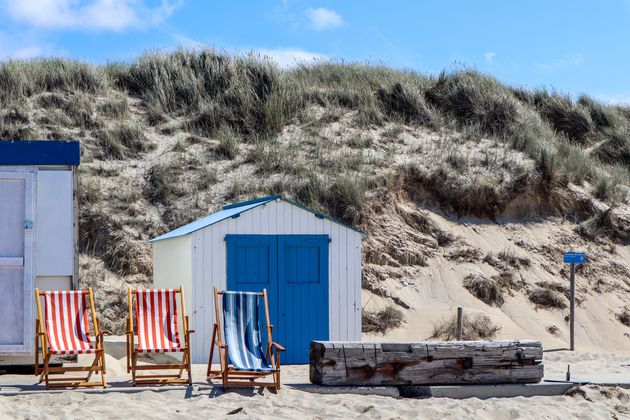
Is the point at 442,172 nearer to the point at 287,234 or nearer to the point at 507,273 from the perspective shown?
the point at 507,273

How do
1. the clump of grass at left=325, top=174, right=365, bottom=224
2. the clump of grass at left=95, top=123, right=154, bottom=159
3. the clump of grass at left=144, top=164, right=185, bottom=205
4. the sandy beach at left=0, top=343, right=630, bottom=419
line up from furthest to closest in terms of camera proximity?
1. the clump of grass at left=95, top=123, right=154, bottom=159
2. the clump of grass at left=144, top=164, right=185, bottom=205
3. the clump of grass at left=325, top=174, right=365, bottom=224
4. the sandy beach at left=0, top=343, right=630, bottom=419

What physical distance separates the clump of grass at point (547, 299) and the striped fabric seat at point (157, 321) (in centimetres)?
1021

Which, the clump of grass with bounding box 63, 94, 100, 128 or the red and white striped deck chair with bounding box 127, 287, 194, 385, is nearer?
the red and white striped deck chair with bounding box 127, 287, 194, 385

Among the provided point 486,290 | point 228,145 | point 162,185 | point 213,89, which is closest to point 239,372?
point 486,290

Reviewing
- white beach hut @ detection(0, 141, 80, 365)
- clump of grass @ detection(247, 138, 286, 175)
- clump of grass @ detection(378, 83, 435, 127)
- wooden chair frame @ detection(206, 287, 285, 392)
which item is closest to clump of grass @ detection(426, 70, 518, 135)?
clump of grass @ detection(378, 83, 435, 127)

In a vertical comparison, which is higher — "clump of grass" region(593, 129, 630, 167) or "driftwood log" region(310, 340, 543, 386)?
"clump of grass" region(593, 129, 630, 167)

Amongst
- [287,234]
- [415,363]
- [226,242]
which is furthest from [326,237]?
[415,363]

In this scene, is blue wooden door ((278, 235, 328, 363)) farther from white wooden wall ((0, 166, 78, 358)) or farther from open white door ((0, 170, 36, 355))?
open white door ((0, 170, 36, 355))

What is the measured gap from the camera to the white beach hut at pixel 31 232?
10.8 m

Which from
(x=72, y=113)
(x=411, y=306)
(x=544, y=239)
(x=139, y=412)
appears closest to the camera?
(x=139, y=412)

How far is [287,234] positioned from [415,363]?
333 centimetres

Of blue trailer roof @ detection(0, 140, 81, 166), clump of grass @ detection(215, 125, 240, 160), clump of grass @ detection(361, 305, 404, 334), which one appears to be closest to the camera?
blue trailer roof @ detection(0, 140, 81, 166)

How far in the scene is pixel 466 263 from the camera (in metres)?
19.9

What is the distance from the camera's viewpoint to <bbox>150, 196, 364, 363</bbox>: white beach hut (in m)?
13.0
